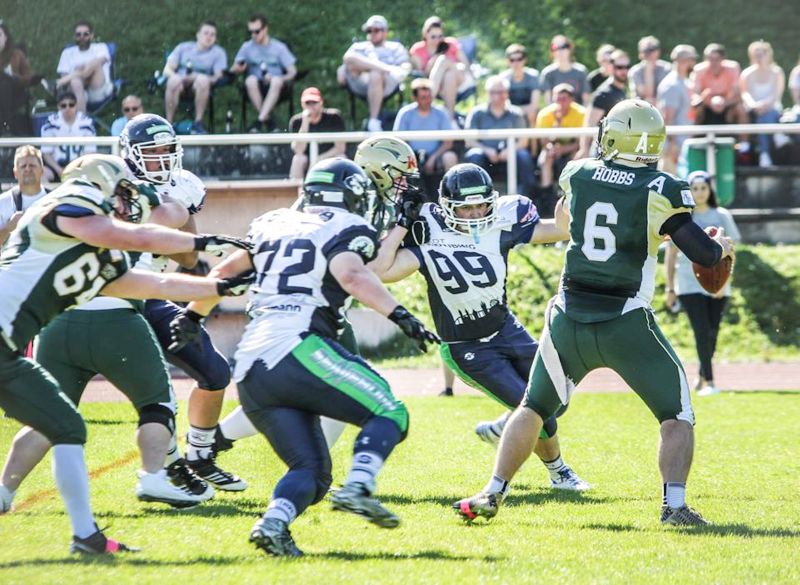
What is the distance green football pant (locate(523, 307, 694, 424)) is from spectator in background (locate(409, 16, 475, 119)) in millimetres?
8827

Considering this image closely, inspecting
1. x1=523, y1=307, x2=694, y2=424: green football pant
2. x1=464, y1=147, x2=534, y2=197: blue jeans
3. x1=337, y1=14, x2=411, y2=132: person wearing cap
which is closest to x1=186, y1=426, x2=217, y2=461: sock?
x1=523, y1=307, x2=694, y2=424: green football pant

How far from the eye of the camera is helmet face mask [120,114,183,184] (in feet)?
23.7

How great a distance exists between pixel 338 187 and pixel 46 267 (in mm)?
1251

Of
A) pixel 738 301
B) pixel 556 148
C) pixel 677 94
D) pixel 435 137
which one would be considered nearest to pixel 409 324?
pixel 435 137

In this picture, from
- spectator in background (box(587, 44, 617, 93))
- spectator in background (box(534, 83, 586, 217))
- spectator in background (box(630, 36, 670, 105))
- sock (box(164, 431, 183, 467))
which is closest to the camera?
sock (box(164, 431, 183, 467))

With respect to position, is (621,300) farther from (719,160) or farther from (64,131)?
(64,131)

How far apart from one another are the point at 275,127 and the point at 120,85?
1.77 m

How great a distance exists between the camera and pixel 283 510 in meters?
5.46

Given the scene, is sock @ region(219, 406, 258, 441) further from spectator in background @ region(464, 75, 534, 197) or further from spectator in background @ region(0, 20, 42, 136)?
spectator in background @ region(0, 20, 42, 136)

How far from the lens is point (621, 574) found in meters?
5.28

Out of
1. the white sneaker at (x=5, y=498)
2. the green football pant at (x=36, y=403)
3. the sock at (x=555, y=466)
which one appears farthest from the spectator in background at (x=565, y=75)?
the green football pant at (x=36, y=403)

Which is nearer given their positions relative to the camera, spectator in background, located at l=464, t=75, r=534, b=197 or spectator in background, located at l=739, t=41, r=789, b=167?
spectator in background, located at l=464, t=75, r=534, b=197

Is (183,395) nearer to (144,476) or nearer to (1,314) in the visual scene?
(144,476)

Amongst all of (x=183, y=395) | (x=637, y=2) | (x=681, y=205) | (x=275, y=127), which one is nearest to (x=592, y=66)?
(x=637, y=2)
